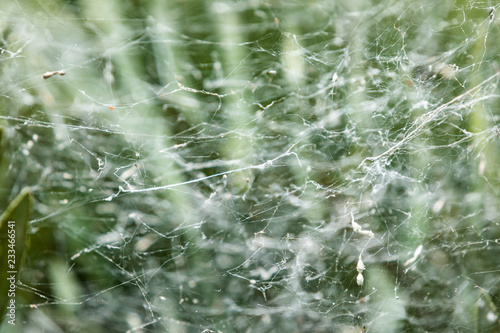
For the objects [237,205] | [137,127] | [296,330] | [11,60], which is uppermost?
[11,60]

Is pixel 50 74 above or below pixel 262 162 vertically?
above

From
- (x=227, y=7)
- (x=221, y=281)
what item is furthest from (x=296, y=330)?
(x=227, y=7)

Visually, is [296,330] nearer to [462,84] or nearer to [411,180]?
[411,180]

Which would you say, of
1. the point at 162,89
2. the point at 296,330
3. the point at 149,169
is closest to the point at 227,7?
the point at 162,89

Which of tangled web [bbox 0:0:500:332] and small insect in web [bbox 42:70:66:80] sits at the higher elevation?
small insect in web [bbox 42:70:66:80]

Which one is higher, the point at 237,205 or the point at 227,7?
the point at 227,7

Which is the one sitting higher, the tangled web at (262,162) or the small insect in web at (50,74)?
the small insect in web at (50,74)

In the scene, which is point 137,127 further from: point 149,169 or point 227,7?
point 227,7
